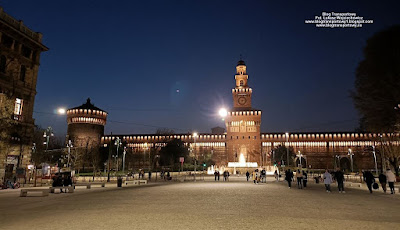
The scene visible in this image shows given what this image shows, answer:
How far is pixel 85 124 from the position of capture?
84.2 metres

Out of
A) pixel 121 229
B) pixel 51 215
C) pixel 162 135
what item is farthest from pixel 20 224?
pixel 162 135

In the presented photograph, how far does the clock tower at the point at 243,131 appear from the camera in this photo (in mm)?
92062

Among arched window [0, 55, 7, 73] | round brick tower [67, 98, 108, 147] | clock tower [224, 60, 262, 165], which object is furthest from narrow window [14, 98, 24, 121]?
clock tower [224, 60, 262, 165]

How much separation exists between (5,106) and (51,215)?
17.6 m

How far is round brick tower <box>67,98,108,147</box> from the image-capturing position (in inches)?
3265

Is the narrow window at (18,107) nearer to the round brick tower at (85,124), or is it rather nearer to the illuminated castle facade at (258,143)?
the round brick tower at (85,124)

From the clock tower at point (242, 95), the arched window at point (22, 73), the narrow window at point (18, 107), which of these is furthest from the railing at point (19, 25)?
the clock tower at point (242, 95)

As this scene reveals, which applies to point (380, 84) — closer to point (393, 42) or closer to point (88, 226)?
point (393, 42)

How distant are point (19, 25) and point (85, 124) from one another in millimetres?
57281

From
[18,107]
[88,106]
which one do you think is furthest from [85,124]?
[18,107]

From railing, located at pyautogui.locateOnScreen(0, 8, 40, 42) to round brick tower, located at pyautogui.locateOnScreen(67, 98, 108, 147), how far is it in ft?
172

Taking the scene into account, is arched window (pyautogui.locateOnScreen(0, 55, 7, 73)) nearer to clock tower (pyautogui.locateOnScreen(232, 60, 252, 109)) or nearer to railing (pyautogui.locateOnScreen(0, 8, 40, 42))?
railing (pyautogui.locateOnScreen(0, 8, 40, 42))

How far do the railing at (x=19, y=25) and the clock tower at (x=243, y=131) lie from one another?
67365 mm

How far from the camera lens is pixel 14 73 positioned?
29812 millimetres
